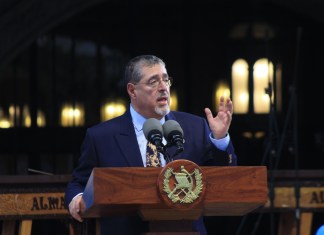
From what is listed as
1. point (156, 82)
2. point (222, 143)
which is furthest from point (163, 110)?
point (222, 143)

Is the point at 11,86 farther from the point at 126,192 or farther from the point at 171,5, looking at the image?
the point at 126,192

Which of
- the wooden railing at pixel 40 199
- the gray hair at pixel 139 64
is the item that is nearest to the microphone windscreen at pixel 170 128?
the gray hair at pixel 139 64

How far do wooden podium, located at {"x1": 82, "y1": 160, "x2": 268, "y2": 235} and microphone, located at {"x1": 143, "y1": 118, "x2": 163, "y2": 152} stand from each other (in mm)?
289

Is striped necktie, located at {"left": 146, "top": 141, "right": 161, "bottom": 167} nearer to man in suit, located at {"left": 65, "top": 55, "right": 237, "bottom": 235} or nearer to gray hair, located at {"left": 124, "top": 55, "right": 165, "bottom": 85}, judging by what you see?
man in suit, located at {"left": 65, "top": 55, "right": 237, "bottom": 235}

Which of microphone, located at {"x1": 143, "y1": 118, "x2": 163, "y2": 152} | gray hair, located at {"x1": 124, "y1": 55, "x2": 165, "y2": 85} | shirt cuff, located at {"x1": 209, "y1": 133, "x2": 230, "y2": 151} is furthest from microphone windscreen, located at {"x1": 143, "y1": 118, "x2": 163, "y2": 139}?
gray hair, located at {"x1": 124, "y1": 55, "x2": 165, "y2": 85}

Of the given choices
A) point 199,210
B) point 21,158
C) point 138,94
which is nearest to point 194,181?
point 199,210

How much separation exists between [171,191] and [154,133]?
463 mm

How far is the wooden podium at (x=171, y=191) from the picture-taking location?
16.4ft

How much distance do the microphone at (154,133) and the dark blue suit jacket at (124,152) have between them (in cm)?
51

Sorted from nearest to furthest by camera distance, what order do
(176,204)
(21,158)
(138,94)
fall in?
(176,204) < (138,94) < (21,158)

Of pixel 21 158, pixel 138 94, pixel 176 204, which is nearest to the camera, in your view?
pixel 176 204

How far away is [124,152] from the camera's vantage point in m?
6.00

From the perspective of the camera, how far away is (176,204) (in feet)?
16.4

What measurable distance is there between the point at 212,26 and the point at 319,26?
4.41ft
